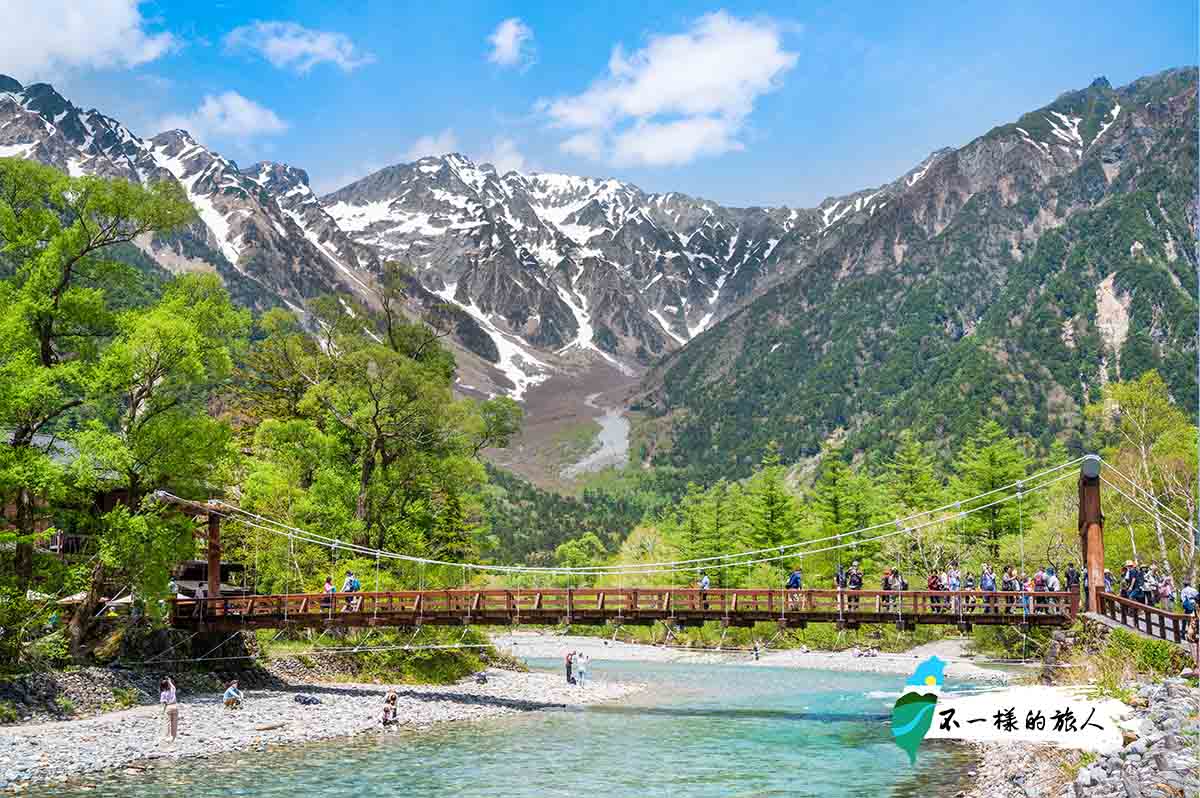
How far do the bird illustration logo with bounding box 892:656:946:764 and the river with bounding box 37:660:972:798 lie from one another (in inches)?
385

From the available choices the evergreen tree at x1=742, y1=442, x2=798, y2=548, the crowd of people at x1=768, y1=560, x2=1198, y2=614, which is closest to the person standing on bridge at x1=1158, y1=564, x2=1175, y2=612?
the crowd of people at x1=768, y1=560, x2=1198, y2=614

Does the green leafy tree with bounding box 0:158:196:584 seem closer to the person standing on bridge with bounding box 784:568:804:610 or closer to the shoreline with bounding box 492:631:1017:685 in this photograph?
the person standing on bridge with bounding box 784:568:804:610

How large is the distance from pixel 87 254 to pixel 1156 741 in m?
30.2

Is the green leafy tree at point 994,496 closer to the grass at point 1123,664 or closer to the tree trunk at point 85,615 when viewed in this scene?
the grass at point 1123,664

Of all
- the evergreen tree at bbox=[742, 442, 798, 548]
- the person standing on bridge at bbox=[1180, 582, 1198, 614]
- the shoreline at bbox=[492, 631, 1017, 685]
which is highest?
the evergreen tree at bbox=[742, 442, 798, 548]

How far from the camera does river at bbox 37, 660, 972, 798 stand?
73.8 feet

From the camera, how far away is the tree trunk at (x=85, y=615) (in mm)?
30453

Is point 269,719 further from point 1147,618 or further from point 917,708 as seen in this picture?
point 1147,618

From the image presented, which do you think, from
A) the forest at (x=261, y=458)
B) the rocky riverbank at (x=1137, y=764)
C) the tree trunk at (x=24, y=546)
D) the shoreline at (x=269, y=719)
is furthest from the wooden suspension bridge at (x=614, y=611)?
the rocky riverbank at (x=1137, y=764)

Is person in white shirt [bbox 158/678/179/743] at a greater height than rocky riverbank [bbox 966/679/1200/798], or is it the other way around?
rocky riverbank [bbox 966/679/1200/798]

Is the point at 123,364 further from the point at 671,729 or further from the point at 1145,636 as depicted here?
the point at 1145,636

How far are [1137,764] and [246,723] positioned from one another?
74.3 feet

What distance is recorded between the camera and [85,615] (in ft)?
102

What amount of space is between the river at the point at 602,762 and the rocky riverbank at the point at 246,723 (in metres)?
0.98
